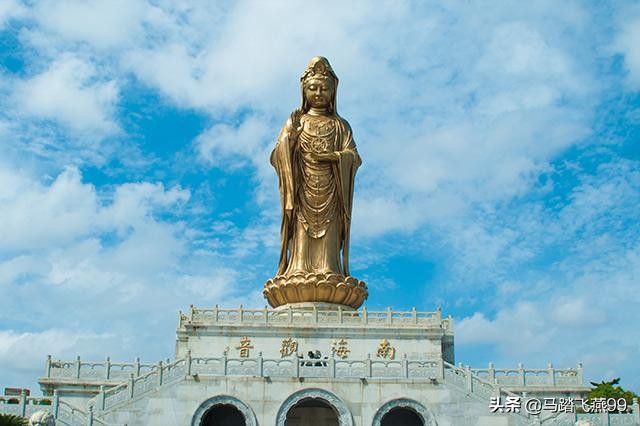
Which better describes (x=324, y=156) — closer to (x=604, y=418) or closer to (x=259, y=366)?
(x=259, y=366)

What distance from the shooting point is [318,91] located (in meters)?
34.5

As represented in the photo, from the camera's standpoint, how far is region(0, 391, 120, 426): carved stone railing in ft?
75.6

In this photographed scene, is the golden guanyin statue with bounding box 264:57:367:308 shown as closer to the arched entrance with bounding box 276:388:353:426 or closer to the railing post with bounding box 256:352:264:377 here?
the arched entrance with bounding box 276:388:353:426

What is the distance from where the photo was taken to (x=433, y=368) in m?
25.1

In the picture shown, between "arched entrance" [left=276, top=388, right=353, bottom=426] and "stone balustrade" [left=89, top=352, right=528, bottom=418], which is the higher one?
"stone balustrade" [left=89, top=352, right=528, bottom=418]

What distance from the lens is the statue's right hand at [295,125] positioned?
33.7 meters

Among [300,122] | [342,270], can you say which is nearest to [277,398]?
[342,270]

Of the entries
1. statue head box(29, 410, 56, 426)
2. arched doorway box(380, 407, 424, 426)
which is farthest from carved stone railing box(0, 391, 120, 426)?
arched doorway box(380, 407, 424, 426)

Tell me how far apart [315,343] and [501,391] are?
665 cm

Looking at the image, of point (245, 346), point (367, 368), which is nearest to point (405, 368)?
point (367, 368)

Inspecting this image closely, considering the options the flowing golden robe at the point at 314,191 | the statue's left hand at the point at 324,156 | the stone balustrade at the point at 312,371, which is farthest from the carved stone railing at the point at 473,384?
the statue's left hand at the point at 324,156

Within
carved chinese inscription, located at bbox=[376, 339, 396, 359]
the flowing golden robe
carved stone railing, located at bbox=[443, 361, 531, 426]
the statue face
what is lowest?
carved stone railing, located at bbox=[443, 361, 531, 426]

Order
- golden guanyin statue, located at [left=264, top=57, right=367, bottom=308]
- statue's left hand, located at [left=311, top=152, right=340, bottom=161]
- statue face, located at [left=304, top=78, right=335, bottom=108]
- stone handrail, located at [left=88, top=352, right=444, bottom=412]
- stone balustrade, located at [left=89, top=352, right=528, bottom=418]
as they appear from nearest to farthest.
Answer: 1. stone balustrade, located at [left=89, top=352, right=528, bottom=418]
2. stone handrail, located at [left=88, top=352, right=444, bottom=412]
3. golden guanyin statue, located at [left=264, top=57, right=367, bottom=308]
4. statue's left hand, located at [left=311, top=152, right=340, bottom=161]
5. statue face, located at [left=304, top=78, right=335, bottom=108]

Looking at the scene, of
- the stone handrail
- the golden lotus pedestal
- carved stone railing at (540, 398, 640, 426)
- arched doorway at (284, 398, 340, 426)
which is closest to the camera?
carved stone railing at (540, 398, 640, 426)
